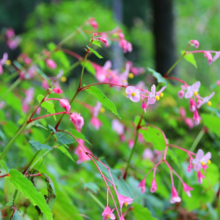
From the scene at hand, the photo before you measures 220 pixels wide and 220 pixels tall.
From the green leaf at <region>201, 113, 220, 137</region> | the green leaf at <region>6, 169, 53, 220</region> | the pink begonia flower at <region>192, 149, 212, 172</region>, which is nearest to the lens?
the green leaf at <region>6, 169, 53, 220</region>

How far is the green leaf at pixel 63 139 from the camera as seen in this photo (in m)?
0.57

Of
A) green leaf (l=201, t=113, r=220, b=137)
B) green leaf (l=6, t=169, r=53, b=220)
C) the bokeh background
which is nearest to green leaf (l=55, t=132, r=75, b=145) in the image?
green leaf (l=6, t=169, r=53, b=220)

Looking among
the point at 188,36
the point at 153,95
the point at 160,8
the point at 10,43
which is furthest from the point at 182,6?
the point at 153,95

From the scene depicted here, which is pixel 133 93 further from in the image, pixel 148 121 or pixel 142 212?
pixel 148 121

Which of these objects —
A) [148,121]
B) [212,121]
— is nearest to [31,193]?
[212,121]

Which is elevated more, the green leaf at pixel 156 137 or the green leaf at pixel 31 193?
the green leaf at pixel 31 193

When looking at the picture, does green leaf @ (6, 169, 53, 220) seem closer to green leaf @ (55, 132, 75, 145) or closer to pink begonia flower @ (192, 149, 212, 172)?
green leaf @ (55, 132, 75, 145)

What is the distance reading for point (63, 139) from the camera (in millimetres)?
583

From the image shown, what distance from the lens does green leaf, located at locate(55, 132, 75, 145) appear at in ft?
1.88

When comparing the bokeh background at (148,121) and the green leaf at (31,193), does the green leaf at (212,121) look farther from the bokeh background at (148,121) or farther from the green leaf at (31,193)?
the green leaf at (31,193)

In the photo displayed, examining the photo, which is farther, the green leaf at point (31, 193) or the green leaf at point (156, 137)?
the green leaf at point (156, 137)

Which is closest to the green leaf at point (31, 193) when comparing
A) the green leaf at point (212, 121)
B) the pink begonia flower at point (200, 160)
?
the pink begonia flower at point (200, 160)

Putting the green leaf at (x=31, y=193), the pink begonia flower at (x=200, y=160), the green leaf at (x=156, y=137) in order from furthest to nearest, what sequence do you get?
1. the green leaf at (x=156, y=137)
2. the pink begonia flower at (x=200, y=160)
3. the green leaf at (x=31, y=193)

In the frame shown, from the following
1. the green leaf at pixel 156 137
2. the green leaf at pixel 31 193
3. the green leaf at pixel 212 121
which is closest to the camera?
the green leaf at pixel 31 193
